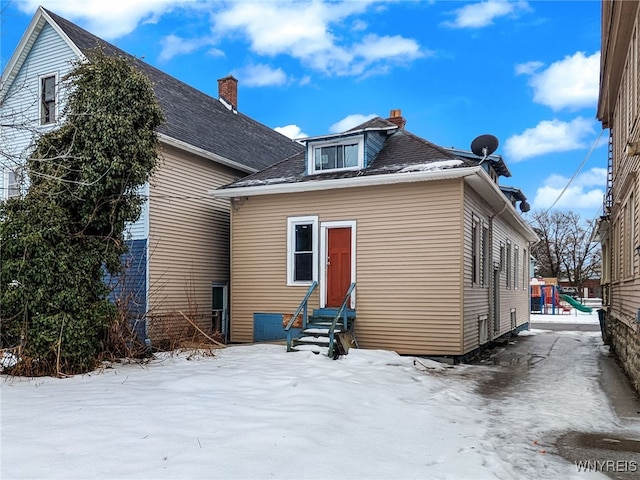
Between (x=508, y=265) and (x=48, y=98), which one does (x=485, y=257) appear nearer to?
(x=508, y=265)

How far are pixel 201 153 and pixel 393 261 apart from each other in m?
5.69

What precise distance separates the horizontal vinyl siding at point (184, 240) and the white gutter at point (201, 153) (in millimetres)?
276

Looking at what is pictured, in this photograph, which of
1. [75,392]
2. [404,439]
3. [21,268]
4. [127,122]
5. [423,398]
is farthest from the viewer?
[127,122]

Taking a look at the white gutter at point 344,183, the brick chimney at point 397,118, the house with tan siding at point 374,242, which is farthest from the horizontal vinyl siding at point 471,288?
the brick chimney at point 397,118

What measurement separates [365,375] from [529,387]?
105 inches

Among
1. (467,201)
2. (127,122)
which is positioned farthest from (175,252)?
(467,201)

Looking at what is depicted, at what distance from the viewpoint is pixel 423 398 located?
23.1ft

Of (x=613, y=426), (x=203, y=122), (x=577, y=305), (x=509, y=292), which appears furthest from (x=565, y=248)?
(x=613, y=426)

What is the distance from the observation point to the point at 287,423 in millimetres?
5113

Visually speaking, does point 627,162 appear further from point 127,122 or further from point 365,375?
point 127,122

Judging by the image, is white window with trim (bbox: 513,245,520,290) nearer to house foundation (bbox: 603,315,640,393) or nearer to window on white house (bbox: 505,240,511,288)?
window on white house (bbox: 505,240,511,288)

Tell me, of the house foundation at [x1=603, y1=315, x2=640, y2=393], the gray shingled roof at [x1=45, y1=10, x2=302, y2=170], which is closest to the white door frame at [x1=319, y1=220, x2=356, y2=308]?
the gray shingled roof at [x1=45, y1=10, x2=302, y2=170]

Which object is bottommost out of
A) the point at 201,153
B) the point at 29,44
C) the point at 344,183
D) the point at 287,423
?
the point at 287,423

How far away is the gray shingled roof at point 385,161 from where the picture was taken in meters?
10.8
